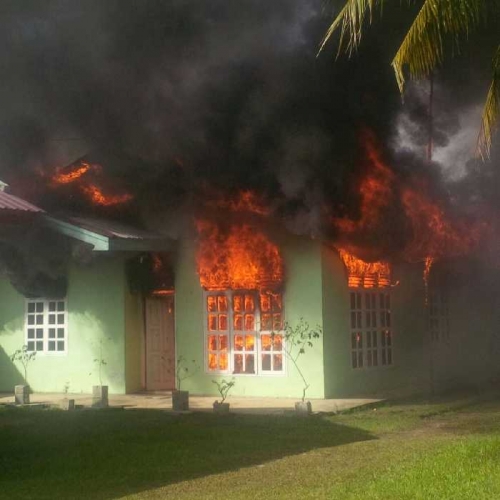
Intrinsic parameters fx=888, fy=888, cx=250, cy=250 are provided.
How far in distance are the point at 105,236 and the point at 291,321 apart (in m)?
3.50

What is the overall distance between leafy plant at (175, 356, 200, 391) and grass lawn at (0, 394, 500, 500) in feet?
7.60

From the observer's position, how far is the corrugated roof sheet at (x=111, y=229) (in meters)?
15.2

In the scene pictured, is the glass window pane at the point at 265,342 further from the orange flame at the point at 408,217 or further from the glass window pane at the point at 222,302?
the orange flame at the point at 408,217

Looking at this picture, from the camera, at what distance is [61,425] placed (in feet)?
41.2

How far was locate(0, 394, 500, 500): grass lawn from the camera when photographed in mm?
7965

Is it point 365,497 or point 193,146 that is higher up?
point 193,146

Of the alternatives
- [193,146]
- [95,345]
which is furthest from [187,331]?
[193,146]

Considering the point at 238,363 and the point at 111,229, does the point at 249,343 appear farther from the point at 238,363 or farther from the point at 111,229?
the point at 111,229

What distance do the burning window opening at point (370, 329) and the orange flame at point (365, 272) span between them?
0.16 m

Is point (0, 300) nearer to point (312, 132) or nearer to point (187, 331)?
point (187, 331)

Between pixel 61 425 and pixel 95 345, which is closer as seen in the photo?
pixel 61 425

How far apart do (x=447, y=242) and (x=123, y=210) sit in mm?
6265

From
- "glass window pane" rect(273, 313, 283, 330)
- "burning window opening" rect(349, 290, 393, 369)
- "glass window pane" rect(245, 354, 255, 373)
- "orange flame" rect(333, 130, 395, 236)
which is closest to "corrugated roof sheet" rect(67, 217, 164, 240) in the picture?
"glass window pane" rect(273, 313, 283, 330)

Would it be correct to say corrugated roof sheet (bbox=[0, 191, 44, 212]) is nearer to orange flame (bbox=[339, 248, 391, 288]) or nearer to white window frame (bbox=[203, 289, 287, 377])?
white window frame (bbox=[203, 289, 287, 377])
